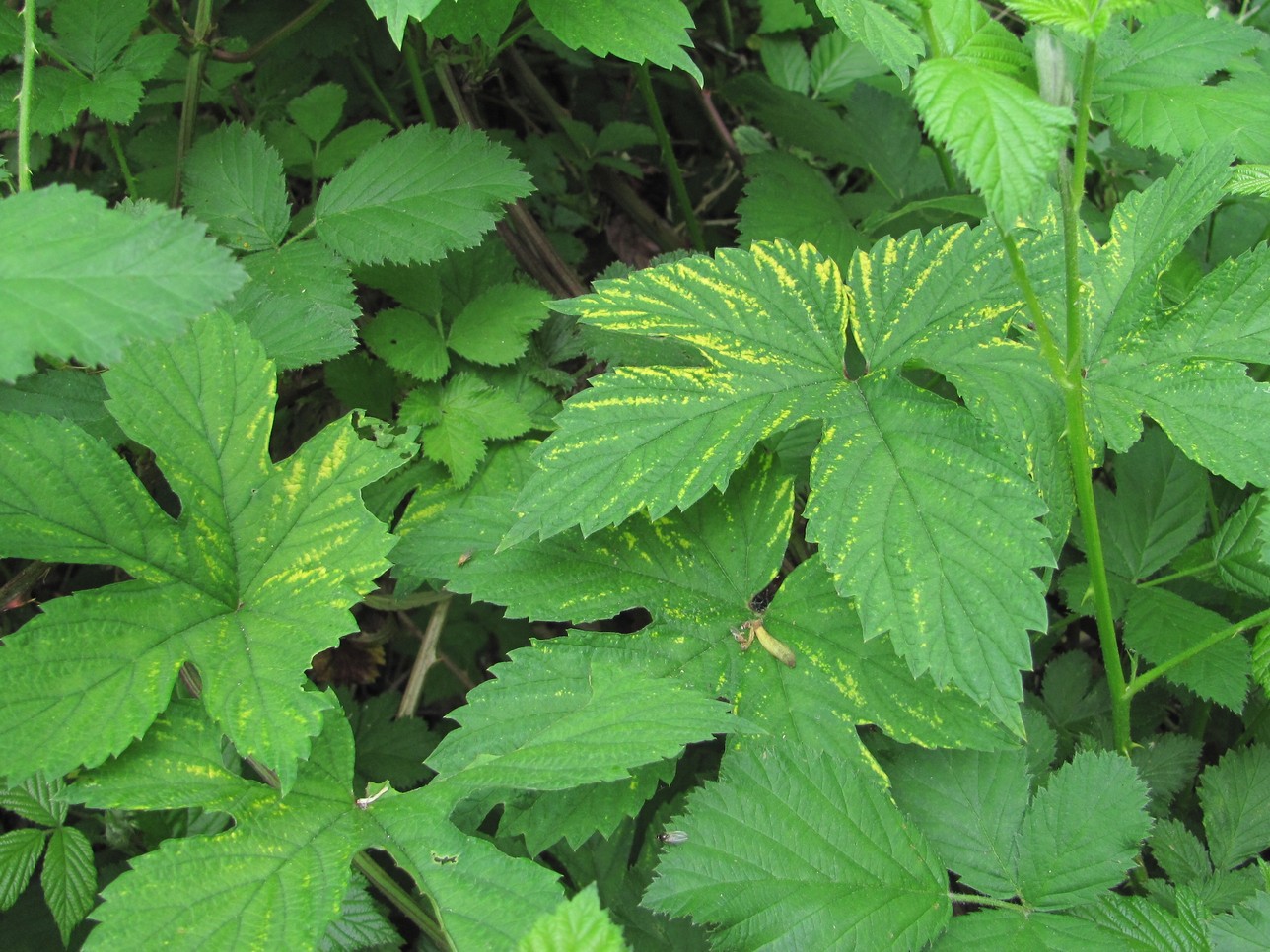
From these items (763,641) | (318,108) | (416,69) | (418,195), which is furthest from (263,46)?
(763,641)

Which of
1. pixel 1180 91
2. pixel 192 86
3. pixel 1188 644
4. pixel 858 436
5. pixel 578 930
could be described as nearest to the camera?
pixel 578 930

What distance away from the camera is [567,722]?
1206 mm

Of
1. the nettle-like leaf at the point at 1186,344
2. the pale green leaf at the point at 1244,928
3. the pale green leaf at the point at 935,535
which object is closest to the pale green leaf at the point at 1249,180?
the nettle-like leaf at the point at 1186,344

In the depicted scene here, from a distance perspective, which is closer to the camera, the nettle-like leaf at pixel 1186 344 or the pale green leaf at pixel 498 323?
the nettle-like leaf at pixel 1186 344

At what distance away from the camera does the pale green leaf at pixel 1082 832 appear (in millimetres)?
1270

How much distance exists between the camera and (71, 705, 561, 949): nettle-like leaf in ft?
3.47

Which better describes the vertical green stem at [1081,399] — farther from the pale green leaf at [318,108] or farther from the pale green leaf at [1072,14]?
the pale green leaf at [318,108]

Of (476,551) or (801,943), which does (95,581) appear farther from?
(801,943)

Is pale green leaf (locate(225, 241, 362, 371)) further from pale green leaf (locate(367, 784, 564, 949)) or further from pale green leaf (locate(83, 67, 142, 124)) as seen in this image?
pale green leaf (locate(367, 784, 564, 949))

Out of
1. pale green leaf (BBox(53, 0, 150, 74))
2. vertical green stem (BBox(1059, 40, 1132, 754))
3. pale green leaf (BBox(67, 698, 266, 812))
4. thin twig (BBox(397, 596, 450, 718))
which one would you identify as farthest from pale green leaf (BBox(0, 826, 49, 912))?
vertical green stem (BBox(1059, 40, 1132, 754))

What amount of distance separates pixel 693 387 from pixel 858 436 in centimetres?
24

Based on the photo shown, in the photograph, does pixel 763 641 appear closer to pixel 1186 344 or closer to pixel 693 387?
pixel 693 387

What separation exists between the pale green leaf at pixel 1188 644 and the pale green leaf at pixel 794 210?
87 cm

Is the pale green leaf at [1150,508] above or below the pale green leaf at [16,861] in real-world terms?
below
